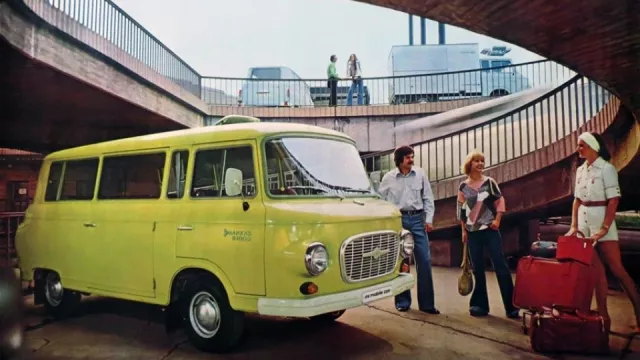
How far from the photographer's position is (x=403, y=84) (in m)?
9.63

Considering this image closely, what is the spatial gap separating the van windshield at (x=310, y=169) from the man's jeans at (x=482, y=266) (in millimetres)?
1239

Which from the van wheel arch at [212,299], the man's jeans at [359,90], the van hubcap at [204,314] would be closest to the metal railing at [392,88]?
the man's jeans at [359,90]

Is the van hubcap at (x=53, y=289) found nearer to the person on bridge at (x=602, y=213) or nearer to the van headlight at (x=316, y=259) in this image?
the van headlight at (x=316, y=259)

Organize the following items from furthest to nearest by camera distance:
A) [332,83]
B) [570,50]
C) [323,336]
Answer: [332,83] < [323,336] < [570,50]

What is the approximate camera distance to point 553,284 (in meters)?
3.13

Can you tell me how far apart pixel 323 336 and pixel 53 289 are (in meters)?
2.79

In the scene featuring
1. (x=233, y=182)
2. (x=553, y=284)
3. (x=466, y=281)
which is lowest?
(x=466, y=281)

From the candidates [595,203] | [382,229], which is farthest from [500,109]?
[382,229]

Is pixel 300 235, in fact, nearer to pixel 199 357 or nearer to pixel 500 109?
pixel 199 357

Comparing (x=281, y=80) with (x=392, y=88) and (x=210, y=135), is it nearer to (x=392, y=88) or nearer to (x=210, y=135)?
(x=210, y=135)

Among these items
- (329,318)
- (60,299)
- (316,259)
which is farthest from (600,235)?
(60,299)

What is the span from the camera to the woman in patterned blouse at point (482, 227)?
3871mm

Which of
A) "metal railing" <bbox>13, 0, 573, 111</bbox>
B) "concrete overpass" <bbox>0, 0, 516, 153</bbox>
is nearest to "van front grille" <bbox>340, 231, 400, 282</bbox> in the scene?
"metal railing" <bbox>13, 0, 573, 111</bbox>

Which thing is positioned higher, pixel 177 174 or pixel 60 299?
pixel 177 174
